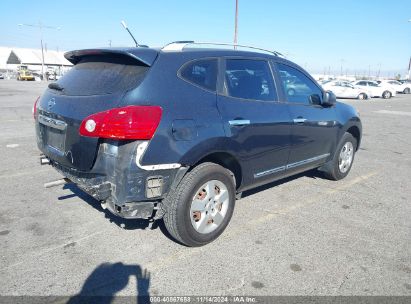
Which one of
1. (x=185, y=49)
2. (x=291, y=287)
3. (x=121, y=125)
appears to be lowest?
(x=291, y=287)

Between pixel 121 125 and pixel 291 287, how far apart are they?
6.08 feet

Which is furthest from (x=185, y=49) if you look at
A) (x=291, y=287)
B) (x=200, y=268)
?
(x=291, y=287)

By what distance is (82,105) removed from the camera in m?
3.00

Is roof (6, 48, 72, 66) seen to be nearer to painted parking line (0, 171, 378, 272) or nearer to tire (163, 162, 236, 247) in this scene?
painted parking line (0, 171, 378, 272)

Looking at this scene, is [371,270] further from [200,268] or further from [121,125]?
[121,125]

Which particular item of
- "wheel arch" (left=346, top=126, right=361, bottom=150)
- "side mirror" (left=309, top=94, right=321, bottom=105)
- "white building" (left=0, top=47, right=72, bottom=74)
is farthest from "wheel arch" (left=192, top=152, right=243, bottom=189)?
"white building" (left=0, top=47, right=72, bottom=74)

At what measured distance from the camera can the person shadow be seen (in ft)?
8.52

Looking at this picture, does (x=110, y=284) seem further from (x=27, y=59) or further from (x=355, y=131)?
(x=27, y=59)

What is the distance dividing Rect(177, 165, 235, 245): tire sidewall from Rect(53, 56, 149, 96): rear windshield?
100 cm

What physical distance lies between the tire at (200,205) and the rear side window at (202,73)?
749mm

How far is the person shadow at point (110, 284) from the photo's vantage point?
8.52ft

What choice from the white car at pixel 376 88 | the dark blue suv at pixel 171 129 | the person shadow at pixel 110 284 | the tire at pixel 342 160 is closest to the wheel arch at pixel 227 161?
the dark blue suv at pixel 171 129

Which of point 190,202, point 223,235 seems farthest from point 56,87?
point 223,235

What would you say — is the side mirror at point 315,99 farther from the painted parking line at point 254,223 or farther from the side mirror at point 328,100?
the painted parking line at point 254,223
